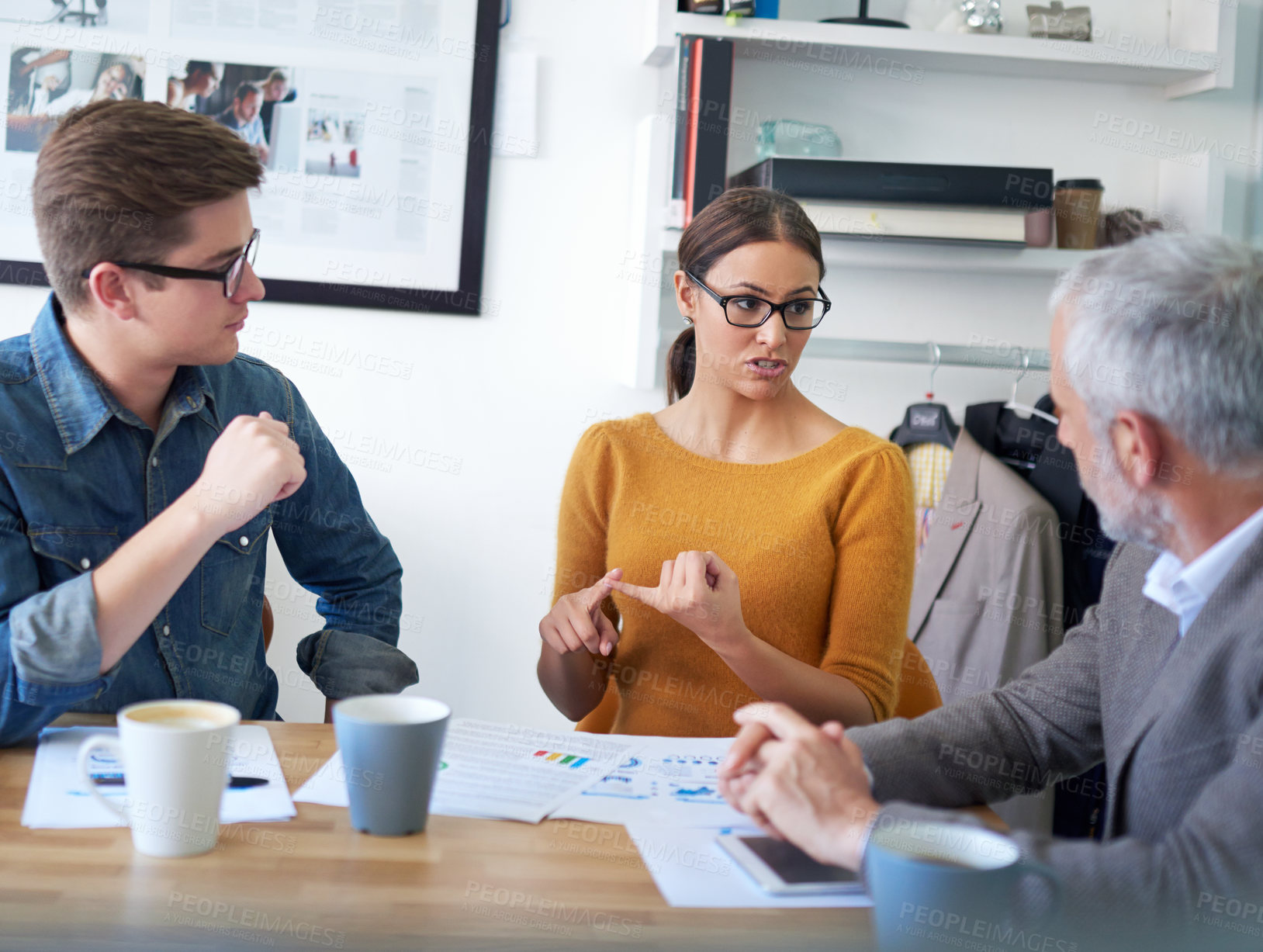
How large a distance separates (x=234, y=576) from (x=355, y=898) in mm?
707

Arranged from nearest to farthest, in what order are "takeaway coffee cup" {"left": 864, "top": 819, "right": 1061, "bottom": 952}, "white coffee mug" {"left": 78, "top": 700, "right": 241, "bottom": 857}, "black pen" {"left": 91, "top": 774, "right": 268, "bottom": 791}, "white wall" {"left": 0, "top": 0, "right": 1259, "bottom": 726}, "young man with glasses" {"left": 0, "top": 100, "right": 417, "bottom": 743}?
"takeaway coffee cup" {"left": 864, "top": 819, "right": 1061, "bottom": 952}
"white coffee mug" {"left": 78, "top": 700, "right": 241, "bottom": 857}
"black pen" {"left": 91, "top": 774, "right": 268, "bottom": 791}
"young man with glasses" {"left": 0, "top": 100, "right": 417, "bottom": 743}
"white wall" {"left": 0, "top": 0, "right": 1259, "bottom": 726}

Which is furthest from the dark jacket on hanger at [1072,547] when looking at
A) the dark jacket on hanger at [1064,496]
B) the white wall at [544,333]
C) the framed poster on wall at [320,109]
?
the framed poster on wall at [320,109]

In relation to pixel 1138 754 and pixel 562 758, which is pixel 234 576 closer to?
pixel 562 758

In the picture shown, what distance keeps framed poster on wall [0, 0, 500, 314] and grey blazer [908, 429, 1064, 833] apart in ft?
3.75

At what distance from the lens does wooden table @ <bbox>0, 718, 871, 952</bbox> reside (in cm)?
73

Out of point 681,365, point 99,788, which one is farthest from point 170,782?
point 681,365

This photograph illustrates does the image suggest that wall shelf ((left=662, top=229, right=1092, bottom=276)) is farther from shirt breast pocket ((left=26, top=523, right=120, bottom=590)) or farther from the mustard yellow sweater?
shirt breast pocket ((left=26, top=523, right=120, bottom=590))

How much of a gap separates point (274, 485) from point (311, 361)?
51.1 inches

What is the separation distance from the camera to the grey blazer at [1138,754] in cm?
75

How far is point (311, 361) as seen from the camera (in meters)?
2.38

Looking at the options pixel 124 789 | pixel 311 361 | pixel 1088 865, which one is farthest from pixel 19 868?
pixel 311 361

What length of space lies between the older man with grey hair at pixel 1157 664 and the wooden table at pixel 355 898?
0.12 meters

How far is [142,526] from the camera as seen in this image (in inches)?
51.1

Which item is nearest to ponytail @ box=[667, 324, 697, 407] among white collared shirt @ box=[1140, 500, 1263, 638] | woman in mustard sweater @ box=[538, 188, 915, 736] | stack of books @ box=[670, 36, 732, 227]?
woman in mustard sweater @ box=[538, 188, 915, 736]
